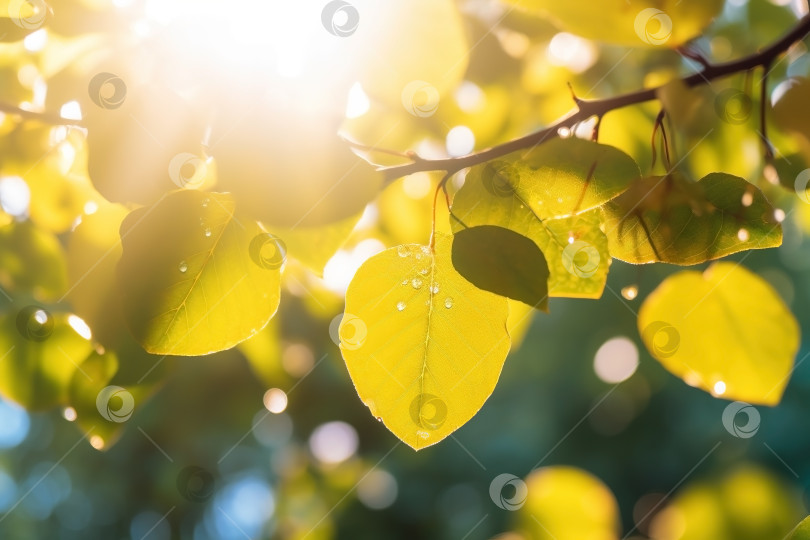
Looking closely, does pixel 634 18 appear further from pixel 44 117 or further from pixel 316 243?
pixel 44 117

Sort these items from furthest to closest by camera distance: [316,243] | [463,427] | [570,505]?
[463,427]
[570,505]
[316,243]

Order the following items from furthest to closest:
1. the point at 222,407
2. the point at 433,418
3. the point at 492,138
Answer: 1. the point at 222,407
2. the point at 492,138
3. the point at 433,418

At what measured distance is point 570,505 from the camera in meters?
0.67

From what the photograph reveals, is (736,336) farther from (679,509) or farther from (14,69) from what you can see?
(14,69)

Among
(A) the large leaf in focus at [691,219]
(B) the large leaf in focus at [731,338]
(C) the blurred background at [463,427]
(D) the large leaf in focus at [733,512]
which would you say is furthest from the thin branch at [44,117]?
(D) the large leaf in focus at [733,512]

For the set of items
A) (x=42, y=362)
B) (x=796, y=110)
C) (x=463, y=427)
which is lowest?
(x=463, y=427)

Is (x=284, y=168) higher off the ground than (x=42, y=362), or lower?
higher

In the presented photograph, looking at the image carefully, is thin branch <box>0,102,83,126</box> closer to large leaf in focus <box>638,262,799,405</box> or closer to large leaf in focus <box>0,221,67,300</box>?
large leaf in focus <box>0,221,67,300</box>

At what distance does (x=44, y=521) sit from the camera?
5004 millimetres

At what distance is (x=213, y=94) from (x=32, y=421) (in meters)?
5.01

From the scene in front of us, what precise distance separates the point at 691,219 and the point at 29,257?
29.7 inches

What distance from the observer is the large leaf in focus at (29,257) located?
2.46 feet

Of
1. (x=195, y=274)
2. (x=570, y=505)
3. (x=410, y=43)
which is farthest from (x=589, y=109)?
(x=570, y=505)

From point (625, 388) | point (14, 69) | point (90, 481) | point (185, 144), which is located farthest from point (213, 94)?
point (90, 481)
